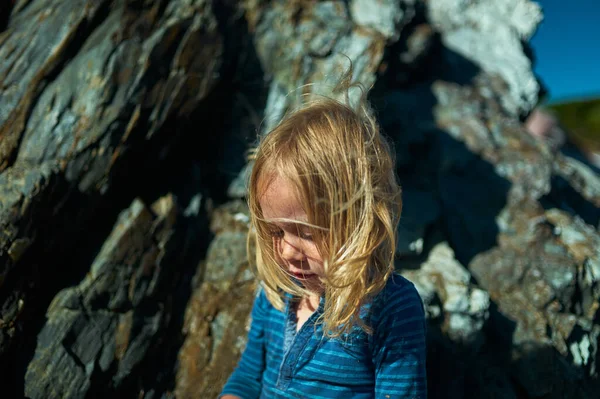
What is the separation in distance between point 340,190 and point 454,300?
2164 mm

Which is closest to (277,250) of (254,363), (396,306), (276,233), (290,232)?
(276,233)

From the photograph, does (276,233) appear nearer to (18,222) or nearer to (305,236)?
(305,236)

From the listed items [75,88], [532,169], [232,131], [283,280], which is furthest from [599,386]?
[75,88]

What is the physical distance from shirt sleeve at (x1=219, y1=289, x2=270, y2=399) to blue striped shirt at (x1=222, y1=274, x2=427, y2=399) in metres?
0.17

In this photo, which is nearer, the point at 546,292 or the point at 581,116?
the point at 546,292

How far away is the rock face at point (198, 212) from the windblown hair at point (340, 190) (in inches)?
34.6

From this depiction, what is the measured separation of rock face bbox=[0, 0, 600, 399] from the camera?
11.2ft

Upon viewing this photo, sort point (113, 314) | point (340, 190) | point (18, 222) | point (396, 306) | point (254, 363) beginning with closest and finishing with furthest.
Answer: point (340, 190) < point (396, 306) < point (254, 363) < point (18, 222) < point (113, 314)

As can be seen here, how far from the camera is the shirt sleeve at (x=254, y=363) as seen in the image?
302 centimetres

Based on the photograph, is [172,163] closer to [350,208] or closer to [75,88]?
[75,88]

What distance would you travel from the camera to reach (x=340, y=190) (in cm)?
221

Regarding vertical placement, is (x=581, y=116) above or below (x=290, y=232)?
below

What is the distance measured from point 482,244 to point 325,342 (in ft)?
8.56

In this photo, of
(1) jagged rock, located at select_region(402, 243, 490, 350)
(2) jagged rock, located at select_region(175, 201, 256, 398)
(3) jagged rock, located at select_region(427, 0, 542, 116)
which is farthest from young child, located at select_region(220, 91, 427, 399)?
(3) jagged rock, located at select_region(427, 0, 542, 116)
